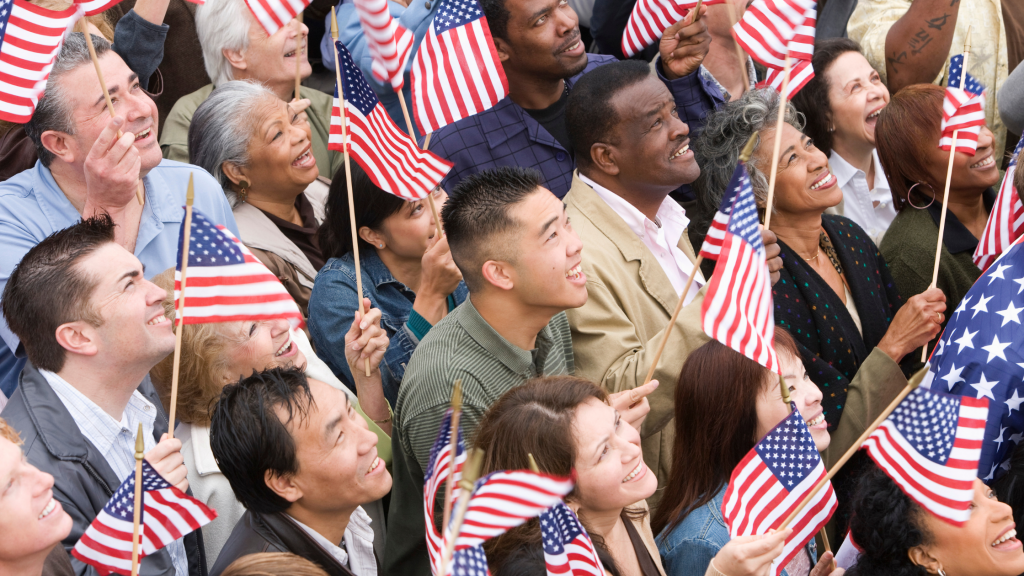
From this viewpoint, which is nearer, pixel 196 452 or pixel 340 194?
pixel 196 452

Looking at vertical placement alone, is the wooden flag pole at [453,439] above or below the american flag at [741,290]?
above

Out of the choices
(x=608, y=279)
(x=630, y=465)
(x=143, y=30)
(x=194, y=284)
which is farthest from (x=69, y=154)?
(x=630, y=465)

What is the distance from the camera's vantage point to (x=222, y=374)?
364cm

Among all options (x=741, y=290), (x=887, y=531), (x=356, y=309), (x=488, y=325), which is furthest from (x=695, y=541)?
(x=356, y=309)

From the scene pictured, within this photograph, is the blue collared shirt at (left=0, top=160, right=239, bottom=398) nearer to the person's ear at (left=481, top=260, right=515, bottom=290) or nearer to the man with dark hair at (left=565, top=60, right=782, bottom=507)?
the person's ear at (left=481, top=260, right=515, bottom=290)

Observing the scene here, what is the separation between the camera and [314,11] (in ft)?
20.9

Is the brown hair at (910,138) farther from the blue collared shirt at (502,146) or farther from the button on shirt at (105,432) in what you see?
the button on shirt at (105,432)

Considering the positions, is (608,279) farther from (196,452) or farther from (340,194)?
(196,452)

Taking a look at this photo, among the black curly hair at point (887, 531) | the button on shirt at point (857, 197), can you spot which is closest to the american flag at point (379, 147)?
the black curly hair at point (887, 531)

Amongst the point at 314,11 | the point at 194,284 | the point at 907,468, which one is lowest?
the point at 314,11

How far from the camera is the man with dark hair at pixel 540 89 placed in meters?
5.07

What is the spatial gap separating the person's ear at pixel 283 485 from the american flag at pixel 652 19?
3.40 m

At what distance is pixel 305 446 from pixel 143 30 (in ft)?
8.00

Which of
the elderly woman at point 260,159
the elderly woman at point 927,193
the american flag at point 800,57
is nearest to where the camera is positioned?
the american flag at point 800,57
